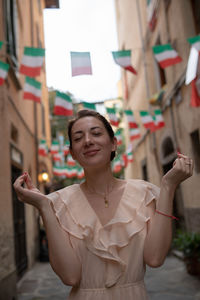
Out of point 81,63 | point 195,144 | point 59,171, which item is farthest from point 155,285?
point 59,171

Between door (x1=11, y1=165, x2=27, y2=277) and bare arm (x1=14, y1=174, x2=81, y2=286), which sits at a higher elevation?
bare arm (x1=14, y1=174, x2=81, y2=286)

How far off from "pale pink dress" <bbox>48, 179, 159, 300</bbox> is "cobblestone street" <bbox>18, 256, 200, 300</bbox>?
4253mm

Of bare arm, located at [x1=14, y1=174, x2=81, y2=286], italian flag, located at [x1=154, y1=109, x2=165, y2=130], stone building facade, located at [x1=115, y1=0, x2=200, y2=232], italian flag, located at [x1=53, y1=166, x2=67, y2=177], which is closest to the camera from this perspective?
bare arm, located at [x1=14, y1=174, x2=81, y2=286]

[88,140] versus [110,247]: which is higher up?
[88,140]

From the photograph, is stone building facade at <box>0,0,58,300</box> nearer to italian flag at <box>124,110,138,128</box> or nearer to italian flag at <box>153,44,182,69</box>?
italian flag at <box>153,44,182,69</box>

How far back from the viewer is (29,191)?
1568mm

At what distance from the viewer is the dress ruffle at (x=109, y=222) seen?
155 cm

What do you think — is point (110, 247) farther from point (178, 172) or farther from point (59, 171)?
point (59, 171)

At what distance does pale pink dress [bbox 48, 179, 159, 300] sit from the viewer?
153 centimetres

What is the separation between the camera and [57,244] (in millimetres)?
1501

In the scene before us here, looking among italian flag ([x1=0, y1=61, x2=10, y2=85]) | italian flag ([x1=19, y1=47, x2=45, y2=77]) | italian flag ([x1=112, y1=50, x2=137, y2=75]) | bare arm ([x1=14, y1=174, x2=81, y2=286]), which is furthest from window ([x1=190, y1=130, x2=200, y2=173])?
bare arm ([x1=14, y1=174, x2=81, y2=286])

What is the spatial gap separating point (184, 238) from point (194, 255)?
0.45 m

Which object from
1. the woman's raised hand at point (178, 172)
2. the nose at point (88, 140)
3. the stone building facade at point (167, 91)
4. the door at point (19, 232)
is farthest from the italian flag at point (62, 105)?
the woman's raised hand at point (178, 172)

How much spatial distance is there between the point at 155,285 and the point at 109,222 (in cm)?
523
